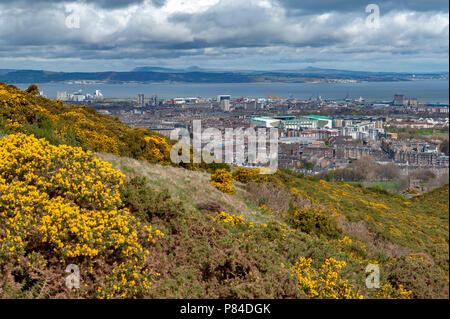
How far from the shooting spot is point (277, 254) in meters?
6.89

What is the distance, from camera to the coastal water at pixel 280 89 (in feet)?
160

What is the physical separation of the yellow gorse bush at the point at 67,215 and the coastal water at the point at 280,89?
31.4 metres

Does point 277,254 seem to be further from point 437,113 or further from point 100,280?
point 437,113

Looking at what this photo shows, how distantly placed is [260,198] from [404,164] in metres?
34.6

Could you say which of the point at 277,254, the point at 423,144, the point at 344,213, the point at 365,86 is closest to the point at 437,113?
the point at 423,144

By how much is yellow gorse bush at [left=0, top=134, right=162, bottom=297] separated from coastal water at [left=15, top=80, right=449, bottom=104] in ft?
103

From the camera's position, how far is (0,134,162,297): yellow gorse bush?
519 centimetres

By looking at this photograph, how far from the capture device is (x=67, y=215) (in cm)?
544

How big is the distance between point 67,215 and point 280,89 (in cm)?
6354

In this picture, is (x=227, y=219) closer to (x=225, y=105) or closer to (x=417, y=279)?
(x=417, y=279)

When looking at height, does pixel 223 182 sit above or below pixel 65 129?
below

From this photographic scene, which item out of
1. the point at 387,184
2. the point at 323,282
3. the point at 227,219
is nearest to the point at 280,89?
the point at 387,184

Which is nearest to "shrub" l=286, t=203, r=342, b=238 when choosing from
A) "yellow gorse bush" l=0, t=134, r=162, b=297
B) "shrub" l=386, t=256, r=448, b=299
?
"shrub" l=386, t=256, r=448, b=299

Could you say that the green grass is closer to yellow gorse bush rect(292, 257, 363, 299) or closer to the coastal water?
the coastal water
